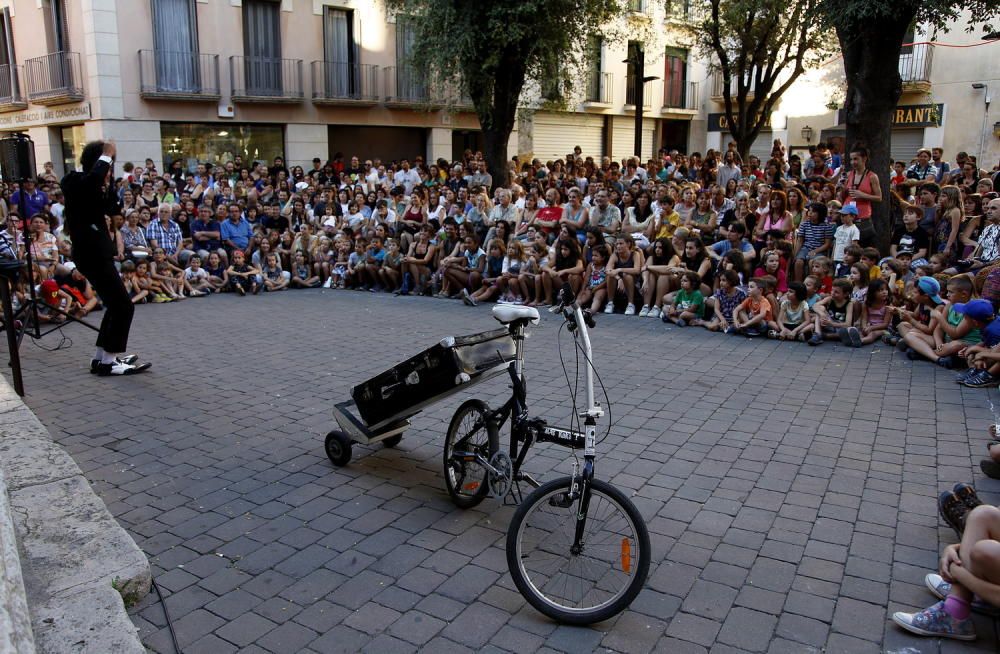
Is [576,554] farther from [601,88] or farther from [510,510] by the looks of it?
[601,88]

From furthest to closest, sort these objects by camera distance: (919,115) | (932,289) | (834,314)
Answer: (919,115), (834,314), (932,289)

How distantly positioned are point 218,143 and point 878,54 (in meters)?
17.7

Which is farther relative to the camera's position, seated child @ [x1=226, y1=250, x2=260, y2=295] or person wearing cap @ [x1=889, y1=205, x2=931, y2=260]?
seated child @ [x1=226, y1=250, x2=260, y2=295]

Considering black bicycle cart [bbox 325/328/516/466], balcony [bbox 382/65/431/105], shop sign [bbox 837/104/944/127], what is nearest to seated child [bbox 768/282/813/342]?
black bicycle cart [bbox 325/328/516/466]

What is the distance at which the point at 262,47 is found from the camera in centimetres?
2225

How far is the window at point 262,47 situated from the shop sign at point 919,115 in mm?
19076

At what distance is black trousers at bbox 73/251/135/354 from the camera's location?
7195mm

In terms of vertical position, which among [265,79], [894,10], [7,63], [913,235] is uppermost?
[7,63]

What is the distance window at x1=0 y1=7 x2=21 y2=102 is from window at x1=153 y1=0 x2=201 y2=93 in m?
6.01

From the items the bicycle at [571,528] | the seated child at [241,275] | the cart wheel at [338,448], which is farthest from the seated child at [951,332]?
the seated child at [241,275]

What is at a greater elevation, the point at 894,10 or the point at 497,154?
the point at 894,10

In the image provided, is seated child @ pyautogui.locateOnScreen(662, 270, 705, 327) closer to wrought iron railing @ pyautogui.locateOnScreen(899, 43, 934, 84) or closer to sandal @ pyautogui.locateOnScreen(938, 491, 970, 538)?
sandal @ pyautogui.locateOnScreen(938, 491, 970, 538)

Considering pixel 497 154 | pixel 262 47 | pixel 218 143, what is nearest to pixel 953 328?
pixel 497 154

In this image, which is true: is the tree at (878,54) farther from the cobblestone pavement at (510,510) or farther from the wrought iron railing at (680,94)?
the wrought iron railing at (680,94)
